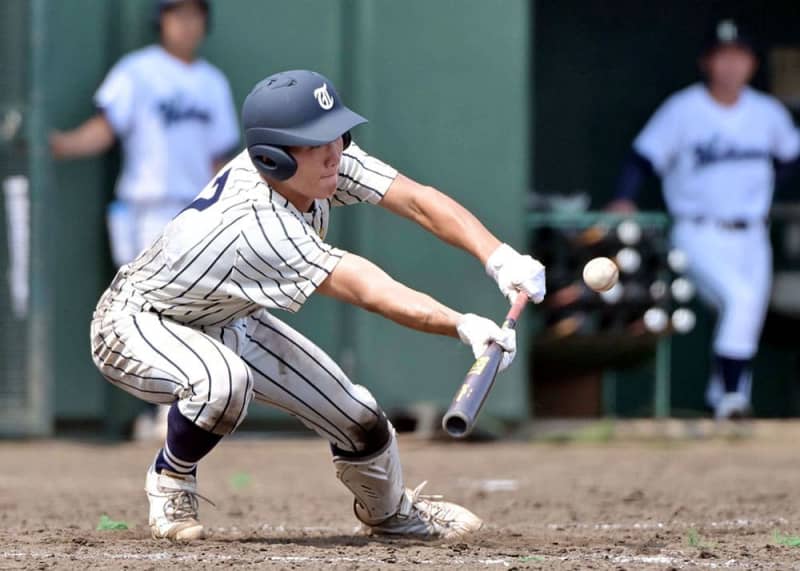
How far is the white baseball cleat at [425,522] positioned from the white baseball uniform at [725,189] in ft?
14.1

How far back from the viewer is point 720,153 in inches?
379

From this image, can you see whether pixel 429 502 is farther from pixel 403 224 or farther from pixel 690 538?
pixel 403 224

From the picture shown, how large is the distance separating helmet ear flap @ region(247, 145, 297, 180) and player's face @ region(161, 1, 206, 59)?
3993 mm

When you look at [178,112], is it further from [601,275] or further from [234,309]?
[601,275]

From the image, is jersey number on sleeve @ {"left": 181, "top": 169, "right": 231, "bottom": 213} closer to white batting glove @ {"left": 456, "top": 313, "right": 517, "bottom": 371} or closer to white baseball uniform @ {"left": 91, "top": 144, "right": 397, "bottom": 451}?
white baseball uniform @ {"left": 91, "top": 144, "right": 397, "bottom": 451}

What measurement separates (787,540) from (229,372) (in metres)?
1.71

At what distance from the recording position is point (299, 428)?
9.25 meters

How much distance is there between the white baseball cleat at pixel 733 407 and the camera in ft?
30.4

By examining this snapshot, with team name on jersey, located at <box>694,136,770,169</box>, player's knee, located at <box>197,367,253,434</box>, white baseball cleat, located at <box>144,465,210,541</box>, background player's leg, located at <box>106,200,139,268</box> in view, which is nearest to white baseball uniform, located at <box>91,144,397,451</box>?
player's knee, located at <box>197,367,253,434</box>

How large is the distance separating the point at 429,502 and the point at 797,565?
135 cm

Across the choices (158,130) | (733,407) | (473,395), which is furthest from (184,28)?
(473,395)

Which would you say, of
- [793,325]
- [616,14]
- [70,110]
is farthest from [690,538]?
[616,14]

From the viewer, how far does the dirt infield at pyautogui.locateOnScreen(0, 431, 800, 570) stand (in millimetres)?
4578

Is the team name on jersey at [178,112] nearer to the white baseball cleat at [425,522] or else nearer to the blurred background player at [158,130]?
the blurred background player at [158,130]
